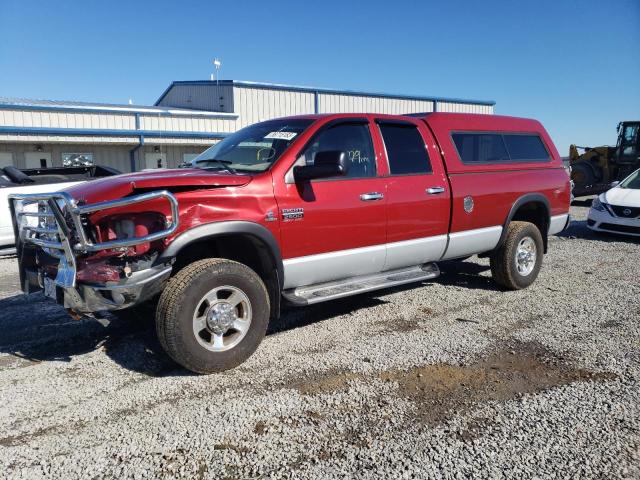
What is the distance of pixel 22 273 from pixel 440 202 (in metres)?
3.91

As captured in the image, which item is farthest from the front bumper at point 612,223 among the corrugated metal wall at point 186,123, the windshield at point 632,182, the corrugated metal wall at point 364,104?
the corrugated metal wall at point 186,123

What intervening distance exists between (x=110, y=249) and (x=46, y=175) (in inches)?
288

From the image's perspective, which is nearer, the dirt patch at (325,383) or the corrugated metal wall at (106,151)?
the dirt patch at (325,383)

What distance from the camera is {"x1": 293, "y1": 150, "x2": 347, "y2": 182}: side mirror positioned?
4.11 m

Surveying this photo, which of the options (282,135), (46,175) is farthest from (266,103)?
(282,135)

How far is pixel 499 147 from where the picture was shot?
6230mm

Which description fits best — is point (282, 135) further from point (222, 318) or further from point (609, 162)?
point (609, 162)

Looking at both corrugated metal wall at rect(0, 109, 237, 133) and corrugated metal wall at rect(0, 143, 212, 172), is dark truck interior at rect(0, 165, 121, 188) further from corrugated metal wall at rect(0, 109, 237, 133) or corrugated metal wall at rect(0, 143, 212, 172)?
corrugated metal wall at rect(0, 109, 237, 133)

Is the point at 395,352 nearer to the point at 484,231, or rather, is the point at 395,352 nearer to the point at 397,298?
the point at 397,298

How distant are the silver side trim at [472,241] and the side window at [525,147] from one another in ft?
3.49

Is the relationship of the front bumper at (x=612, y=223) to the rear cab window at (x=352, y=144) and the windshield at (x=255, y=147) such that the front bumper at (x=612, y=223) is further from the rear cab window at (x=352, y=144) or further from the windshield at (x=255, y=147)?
the windshield at (x=255, y=147)

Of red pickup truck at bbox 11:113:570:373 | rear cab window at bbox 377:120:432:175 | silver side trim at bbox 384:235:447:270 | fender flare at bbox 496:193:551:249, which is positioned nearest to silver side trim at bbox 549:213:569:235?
fender flare at bbox 496:193:551:249

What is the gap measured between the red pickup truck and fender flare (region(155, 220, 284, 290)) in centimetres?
1

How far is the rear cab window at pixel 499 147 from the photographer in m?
5.78
